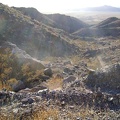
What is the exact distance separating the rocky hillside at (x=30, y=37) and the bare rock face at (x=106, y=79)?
45.1 ft

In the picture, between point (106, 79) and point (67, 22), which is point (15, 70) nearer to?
point (106, 79)

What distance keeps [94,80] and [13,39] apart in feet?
49.9

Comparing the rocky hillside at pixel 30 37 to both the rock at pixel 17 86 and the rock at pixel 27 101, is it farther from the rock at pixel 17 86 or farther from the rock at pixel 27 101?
the rock at pixel 27 101

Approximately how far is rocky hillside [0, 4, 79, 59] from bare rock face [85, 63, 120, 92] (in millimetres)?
13742

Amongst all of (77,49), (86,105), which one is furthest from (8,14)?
(86,105)

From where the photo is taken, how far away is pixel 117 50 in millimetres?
27922

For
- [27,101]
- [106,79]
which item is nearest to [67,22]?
[106,79]

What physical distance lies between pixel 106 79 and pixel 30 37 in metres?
16.9

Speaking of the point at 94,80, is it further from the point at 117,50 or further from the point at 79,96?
the point at 117,50

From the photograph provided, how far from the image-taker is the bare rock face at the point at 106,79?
28.0ft

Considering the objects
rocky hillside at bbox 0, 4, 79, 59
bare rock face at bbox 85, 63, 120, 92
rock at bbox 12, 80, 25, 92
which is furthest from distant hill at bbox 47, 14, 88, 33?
bare rock face at bbox 85, 63, 120, 92

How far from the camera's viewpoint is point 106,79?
8.82 metres

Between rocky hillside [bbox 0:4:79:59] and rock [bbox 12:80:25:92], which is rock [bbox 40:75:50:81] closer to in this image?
rock [bbox 12:80:25:92]

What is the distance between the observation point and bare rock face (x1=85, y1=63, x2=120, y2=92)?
855cm
